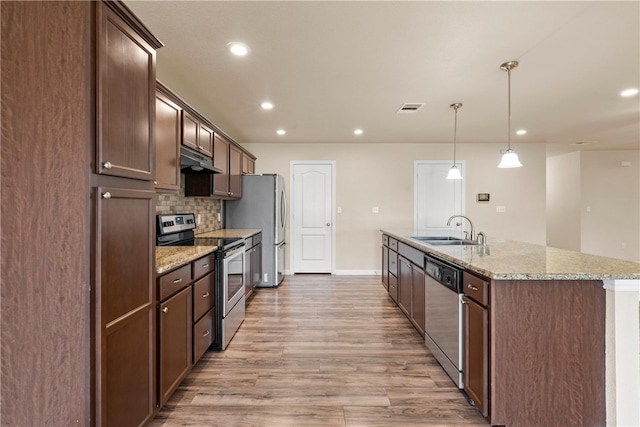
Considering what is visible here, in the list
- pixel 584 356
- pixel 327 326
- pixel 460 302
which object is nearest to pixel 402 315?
pixel 327 326

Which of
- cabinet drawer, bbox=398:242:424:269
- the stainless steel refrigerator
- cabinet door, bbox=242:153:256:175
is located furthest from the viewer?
cabinet door, bbox=242:153:256:175

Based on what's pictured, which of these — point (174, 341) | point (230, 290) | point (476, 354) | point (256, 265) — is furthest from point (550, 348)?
point (256, 265)

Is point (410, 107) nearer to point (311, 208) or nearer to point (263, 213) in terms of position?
point (263, 213)

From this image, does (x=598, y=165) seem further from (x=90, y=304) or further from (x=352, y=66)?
A: (x=90, y=304)

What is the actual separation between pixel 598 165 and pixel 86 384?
8.71 meters

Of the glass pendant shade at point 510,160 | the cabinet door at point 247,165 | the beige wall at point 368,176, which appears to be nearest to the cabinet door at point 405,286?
the glass pendant shade at point 510,160

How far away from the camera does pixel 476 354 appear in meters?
1.74

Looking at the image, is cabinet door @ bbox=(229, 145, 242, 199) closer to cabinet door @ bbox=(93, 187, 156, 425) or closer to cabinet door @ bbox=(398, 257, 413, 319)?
cabinet door @ bbox=(398, 257, 413, 319)

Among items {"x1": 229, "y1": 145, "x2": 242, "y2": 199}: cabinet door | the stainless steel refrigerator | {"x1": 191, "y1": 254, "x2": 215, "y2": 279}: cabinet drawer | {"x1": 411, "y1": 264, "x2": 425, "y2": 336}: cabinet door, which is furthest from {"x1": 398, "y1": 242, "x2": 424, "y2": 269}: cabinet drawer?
{"x1": 229, "y1": 145, "x2": 242, "y2": 199}: cabinet door

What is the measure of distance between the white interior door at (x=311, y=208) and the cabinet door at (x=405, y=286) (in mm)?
2260

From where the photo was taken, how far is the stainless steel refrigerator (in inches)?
179

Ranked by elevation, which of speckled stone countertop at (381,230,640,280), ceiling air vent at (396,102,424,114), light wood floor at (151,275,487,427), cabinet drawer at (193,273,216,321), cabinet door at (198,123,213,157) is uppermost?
ceiling air vent at (396,102,424,114)

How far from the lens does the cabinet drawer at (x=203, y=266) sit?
2.12 metres

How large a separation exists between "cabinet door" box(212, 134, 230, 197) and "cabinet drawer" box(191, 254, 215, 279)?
1209 mm
